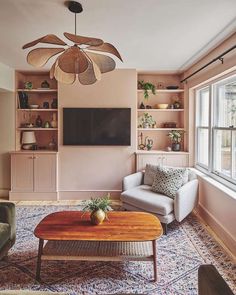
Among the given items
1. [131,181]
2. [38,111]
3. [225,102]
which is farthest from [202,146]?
[38,111]

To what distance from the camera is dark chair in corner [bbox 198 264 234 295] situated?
1152 millimetres

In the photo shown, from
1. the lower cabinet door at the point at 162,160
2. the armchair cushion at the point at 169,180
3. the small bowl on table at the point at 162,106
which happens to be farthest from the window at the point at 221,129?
the small bowl on table at the point at 162,106

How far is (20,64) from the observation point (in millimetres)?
4770

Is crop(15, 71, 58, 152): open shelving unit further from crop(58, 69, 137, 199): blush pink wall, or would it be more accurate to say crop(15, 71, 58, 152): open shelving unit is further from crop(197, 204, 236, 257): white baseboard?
crop(197, 204, 236, 257): white baseboard

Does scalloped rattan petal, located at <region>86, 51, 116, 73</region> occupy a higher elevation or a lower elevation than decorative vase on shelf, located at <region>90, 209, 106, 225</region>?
higher

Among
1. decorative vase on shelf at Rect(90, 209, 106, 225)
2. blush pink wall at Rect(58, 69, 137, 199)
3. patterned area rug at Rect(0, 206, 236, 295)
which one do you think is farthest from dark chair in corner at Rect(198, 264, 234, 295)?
blush pink wall at Rect(58, 69, 137, 199)

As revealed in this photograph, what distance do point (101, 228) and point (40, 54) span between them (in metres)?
1.75

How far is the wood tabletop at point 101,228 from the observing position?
2.49 meters

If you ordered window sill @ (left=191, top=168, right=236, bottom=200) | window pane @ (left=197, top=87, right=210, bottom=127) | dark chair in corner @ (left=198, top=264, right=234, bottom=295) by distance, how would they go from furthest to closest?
window pane @ (left=197, top=87, right=210, bottom=127) → window sill @ (left=191, top=168, right=236, bottom=200) → dark chair in corner @ (left=198, top=264, right=234, bottom=295)

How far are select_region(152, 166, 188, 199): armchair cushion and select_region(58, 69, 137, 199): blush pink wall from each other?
3.82ft

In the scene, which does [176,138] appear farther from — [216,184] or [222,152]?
[216,184]

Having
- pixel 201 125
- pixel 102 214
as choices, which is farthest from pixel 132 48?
pixel 102 214

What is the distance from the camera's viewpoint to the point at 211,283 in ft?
4.01

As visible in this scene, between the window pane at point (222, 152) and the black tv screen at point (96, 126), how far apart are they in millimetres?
1677
